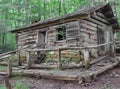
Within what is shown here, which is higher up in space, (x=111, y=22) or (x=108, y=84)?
(x=111, y=22)

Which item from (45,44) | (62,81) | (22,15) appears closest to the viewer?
(62,81)

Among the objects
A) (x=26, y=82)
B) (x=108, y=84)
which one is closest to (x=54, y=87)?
(x=26, y=82)

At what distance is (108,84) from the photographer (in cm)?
732

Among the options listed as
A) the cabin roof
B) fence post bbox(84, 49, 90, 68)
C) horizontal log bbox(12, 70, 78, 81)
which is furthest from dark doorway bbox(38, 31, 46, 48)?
fence post bbox(84, 49, 90, 68)

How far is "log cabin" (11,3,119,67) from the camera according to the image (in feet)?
41.9

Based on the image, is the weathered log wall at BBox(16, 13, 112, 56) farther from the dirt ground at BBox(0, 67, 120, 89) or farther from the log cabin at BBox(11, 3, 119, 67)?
the dirt ground at BBox(0, 67, 120, 89)

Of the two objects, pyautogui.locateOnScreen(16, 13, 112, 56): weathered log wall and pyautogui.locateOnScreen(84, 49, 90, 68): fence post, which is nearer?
pyautogui.locateOnScreen(84, 49, 90, 68): fence post

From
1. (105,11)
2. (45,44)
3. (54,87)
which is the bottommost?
(54,87)

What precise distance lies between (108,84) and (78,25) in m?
6.17

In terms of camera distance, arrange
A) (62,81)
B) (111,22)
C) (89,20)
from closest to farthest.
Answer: (62,81) < (89,20) < (111,22)

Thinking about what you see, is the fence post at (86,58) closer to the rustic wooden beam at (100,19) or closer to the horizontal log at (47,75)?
the horizontal log at (47,75)

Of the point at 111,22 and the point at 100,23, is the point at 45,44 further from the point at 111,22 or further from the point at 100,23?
the point at 111,22

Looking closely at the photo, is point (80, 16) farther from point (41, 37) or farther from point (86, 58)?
point (41, 37)

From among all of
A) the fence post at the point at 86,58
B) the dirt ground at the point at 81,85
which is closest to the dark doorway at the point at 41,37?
the dirt ground at the point at 81,85
